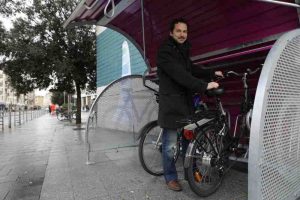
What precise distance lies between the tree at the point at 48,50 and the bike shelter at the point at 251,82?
395 inches

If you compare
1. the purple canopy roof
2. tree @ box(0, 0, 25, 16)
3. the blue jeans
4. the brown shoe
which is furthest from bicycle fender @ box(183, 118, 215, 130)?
tree @ box(0, 0, 25, 16)

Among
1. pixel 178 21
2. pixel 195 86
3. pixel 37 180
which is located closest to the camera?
pixel 195 86

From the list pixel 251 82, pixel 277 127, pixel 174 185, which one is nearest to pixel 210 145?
pixel 174 185

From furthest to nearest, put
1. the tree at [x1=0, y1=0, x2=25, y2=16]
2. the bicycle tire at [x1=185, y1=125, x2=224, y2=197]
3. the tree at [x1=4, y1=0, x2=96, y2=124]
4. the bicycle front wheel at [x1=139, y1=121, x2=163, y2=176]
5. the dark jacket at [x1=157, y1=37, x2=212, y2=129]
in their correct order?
the tree at [x1=4, y1=0, x2=96, y2=124] → the tree at [x1=0, y1=0, x2=25, y2=16] → the bicycle front wheel at [x1=139, y1=121, x2=163, y2=176] → the dark jacket at [x1=157, y1=37, x2=212, y2=129] → the bicycle tire at [x1=185, y1=125, x2=224, y2=197]

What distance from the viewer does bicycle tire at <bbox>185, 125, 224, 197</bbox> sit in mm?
3207

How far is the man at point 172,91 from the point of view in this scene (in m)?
3.39

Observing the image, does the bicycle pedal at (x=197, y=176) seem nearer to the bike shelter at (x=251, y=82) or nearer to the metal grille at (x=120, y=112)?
the bike shelter at (x=251, y=82)

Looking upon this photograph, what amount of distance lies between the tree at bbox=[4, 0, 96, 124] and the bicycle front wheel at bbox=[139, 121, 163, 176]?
37.0 feet

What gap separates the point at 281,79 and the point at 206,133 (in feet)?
3.46

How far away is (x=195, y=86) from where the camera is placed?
3.21 metres

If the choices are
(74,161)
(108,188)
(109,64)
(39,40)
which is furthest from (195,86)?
(39,40)

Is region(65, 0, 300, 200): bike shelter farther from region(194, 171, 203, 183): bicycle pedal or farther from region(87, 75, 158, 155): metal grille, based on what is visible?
region(194, 171, 203, 183): bicycle pedal

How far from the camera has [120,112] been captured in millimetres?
5438

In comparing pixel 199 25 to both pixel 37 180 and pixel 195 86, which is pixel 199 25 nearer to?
pixel 195 86
